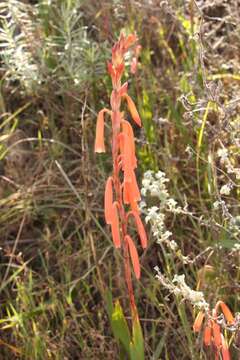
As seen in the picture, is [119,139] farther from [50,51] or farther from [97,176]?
[50,51]

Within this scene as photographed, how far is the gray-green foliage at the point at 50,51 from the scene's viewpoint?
301cm

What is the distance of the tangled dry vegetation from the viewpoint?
7.68ft

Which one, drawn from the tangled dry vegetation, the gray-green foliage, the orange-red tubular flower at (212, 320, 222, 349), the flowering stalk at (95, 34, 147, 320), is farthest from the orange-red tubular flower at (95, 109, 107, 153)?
the gray-green foliage

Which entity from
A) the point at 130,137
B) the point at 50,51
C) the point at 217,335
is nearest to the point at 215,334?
the point at 217,335

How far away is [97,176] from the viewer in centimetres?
291

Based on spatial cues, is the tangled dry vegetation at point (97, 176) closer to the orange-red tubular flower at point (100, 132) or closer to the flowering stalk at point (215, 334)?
the flowering stalk at point (215, 334)

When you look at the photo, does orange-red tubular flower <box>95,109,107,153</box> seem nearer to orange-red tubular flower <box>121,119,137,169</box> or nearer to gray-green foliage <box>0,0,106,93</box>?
orange-red tubular flower <box>121,119,137,169</box>

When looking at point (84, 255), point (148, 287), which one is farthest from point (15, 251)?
point (148, 287)

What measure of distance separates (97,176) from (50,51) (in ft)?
1.94

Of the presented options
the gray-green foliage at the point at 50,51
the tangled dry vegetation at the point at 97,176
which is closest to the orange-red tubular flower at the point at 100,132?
the tangled dry vegetation at the point at 97,176

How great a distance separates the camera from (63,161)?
3.00 metres

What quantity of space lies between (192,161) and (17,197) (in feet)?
2.15

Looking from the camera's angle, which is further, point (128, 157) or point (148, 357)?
point (148, 357)

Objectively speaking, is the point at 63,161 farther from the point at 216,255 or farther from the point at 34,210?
the point at 216,255
